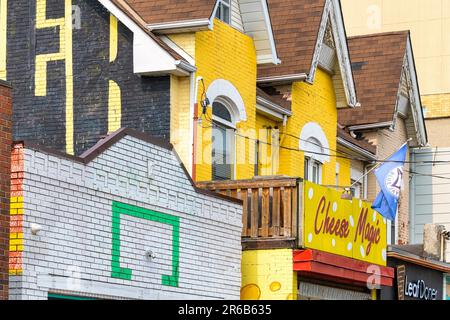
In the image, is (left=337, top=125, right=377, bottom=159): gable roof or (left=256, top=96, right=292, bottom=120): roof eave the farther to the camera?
(left=337, top=125, right=377, bottom=159): gable roof

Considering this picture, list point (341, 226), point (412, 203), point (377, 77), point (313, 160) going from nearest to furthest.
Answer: point (341, 226)
point (313, 160)
point (377, 77)
point (412, 203)

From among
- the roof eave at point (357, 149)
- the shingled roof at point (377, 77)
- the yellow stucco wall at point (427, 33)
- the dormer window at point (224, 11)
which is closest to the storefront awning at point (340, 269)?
the dormer window at point (224, 11)

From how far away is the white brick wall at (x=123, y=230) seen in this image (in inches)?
677

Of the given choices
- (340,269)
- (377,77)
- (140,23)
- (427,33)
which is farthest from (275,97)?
(427,33)

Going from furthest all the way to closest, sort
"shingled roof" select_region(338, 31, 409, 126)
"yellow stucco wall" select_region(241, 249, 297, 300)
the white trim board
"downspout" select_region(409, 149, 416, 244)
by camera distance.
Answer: "downspout" select_region(409, 149, 416, 244) → "shingled roof" select_region(338, 31, 409, 126) → the white trim board → "yellow stucco wall" select_region(241, 249, 297, 300)

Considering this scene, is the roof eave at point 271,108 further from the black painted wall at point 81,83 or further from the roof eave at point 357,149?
the roof eave at point 357,149

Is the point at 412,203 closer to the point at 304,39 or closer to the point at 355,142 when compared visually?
Answer: the point at 355,142

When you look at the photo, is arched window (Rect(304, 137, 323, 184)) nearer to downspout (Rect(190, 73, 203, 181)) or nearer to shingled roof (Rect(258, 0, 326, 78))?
shingled roof (Rect(258, 0, 326, 78))

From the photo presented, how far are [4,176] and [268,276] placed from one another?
744 cm

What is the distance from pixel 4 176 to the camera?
55.1 feet

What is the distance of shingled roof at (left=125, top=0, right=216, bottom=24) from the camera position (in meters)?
24.0

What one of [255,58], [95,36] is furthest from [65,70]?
[255,58]

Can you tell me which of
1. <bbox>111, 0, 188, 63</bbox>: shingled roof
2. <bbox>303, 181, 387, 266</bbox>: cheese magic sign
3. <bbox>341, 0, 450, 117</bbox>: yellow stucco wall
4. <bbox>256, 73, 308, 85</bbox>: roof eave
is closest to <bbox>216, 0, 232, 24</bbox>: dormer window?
<bbox>111, 0, 188, 63</bbox>: shingled roof

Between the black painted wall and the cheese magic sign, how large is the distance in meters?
3.06
